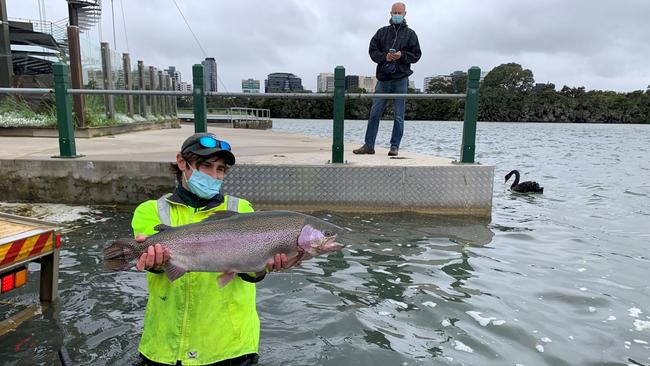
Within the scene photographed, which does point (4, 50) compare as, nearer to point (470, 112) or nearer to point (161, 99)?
point (161, 99)

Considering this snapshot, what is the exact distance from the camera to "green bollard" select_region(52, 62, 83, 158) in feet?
24.7

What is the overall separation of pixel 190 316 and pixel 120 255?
20.8 inches

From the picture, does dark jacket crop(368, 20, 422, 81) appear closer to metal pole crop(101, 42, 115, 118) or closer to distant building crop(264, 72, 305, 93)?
distant building crop(264, 72, 305, 93)

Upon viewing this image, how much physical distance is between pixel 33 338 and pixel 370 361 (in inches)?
105

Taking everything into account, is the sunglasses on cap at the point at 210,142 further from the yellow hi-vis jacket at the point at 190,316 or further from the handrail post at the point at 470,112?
the handrail post at the point at 470,112

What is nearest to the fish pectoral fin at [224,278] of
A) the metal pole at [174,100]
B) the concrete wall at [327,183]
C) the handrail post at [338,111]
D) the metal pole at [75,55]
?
the concrete wall at [327,183]

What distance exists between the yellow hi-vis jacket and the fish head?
46cm

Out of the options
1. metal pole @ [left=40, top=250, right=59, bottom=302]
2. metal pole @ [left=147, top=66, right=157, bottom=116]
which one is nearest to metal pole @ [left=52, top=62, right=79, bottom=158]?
metal pole @ [left=40, top=250, right=59, bottom=302]

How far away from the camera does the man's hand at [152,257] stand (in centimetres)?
227

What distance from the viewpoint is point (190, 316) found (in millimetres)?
2545

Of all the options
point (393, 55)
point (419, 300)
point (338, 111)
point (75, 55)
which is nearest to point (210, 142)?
point (419, 300)

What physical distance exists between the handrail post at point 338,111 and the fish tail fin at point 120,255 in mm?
5326

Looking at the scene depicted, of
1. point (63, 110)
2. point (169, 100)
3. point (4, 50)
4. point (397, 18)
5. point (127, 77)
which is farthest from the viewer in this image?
point (169, 100)

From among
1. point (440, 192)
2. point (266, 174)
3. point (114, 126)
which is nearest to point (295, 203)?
point (266, 174)
